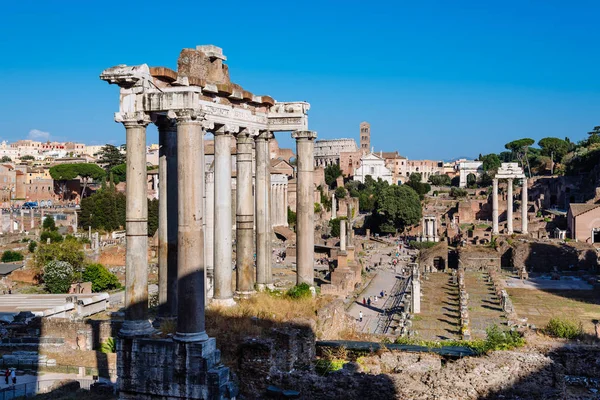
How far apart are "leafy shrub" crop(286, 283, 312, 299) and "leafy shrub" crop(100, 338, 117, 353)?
4.73 meters

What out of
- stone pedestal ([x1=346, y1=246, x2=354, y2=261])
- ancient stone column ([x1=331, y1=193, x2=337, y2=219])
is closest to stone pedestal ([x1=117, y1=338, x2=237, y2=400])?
stone pedestal ([x1=346, y1=246, x2=354, y2=261])

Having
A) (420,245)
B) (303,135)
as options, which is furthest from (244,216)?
(420,245)

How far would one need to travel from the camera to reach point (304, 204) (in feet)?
49.4

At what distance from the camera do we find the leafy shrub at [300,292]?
14500mm

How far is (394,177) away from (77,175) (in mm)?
55616

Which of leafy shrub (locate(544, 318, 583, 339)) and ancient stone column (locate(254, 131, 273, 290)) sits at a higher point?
ancient stone column (locate(254, 131, 273, 290))

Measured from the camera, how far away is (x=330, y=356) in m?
12.0

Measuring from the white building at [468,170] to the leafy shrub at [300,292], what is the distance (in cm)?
10739

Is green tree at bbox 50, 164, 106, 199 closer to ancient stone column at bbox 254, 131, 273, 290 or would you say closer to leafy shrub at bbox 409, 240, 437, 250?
leafy shrub at bbox 409, 240, 437, 250

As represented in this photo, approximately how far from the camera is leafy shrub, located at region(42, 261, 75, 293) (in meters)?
38.1

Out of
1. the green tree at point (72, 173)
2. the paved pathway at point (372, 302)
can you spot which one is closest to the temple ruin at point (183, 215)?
the paved pathway at point (372, 302)

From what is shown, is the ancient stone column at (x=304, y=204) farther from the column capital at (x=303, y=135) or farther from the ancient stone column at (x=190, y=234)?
the ancient stone column at (x=190, y=234)

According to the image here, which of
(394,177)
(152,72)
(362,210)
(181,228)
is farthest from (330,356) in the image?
(394,177)

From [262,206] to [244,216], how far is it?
891 millimetres
